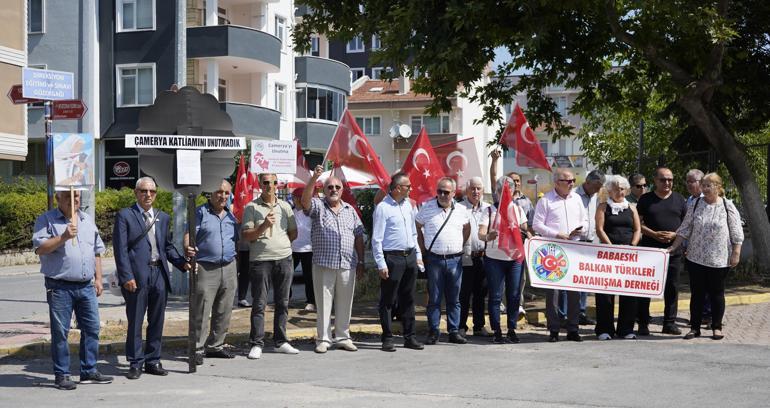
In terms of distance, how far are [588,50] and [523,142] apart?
415 cm

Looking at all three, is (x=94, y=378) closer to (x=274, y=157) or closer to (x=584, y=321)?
(x=274, y=157)

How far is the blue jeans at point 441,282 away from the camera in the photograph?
36.7 ft

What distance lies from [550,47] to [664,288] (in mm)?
5682

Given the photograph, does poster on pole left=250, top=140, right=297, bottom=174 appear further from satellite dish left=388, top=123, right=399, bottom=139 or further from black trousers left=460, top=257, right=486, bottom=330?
satellite dish left=388, top=123, right=399, bottom=139

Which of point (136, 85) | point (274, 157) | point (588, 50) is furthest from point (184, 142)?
point (136, 85)

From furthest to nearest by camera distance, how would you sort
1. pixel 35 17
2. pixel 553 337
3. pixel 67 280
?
pixel 35 17, pixel 553 337, pixel 67 280

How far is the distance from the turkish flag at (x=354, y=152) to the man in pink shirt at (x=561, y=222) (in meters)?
2.42

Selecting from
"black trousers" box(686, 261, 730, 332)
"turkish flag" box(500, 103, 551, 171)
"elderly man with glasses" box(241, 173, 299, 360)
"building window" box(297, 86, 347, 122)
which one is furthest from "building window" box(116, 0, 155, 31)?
"black trousers" box(686, 261, 730, 332)

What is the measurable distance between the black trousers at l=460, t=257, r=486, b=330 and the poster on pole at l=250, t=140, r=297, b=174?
260 cm

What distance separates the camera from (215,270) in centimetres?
1012

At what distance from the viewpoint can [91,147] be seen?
9.16 m

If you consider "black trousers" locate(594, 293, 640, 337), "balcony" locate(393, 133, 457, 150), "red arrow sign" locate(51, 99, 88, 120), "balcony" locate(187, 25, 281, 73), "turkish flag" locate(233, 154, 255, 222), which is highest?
"balcony" locate(187, 25, 281, 73)

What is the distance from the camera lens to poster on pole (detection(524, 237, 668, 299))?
11.5m

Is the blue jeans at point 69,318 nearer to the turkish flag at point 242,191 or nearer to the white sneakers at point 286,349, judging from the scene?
the white sneakers at point 286,349
